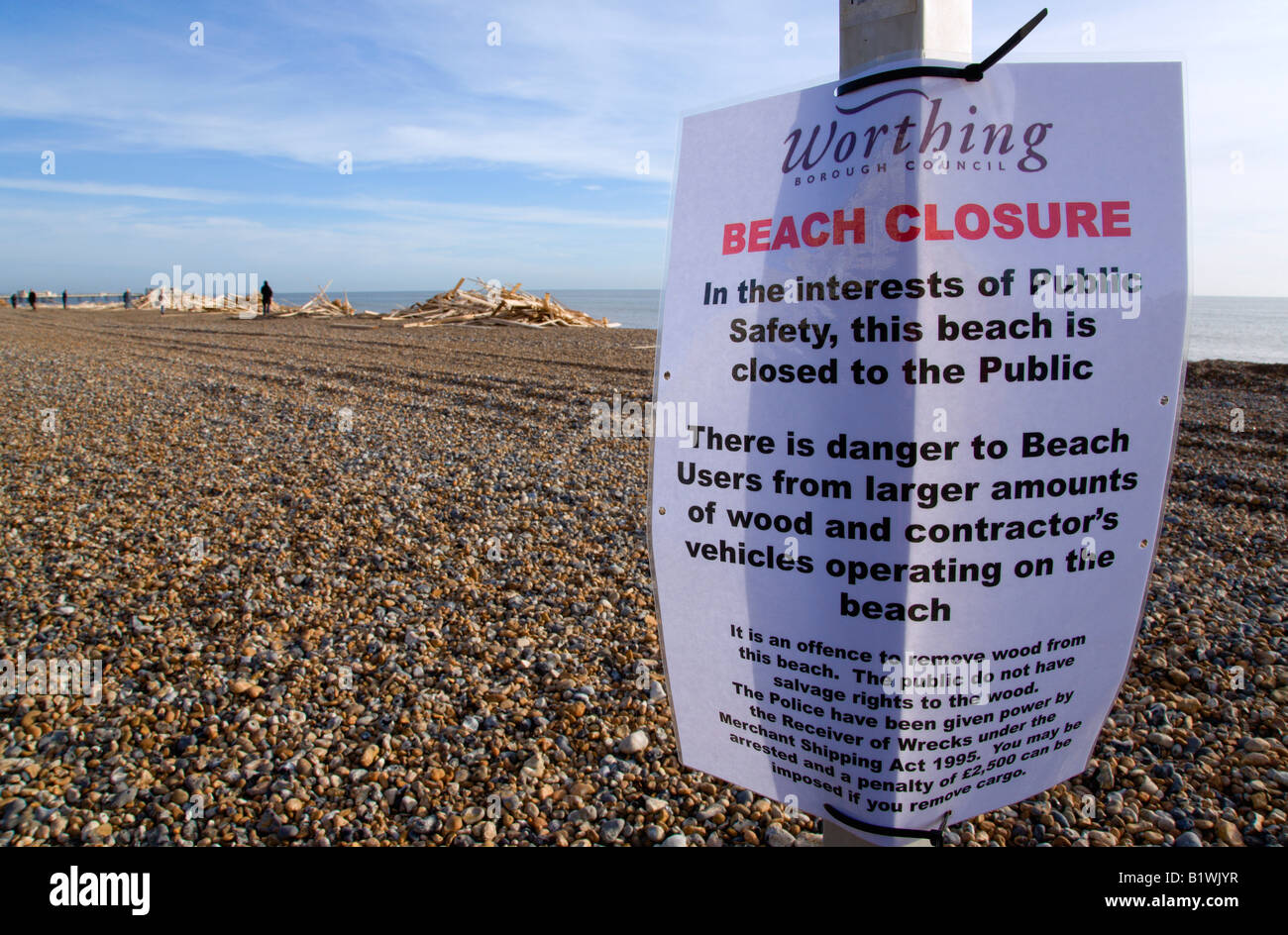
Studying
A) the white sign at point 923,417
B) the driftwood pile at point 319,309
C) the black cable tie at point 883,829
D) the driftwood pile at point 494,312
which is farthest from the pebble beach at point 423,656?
the driftwood pile at point 319,309

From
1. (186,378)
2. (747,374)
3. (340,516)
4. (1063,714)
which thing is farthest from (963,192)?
(186,378)

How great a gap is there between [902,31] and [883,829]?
5.59 ft

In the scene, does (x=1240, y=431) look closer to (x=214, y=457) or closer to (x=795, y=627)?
(x=795, y=627)

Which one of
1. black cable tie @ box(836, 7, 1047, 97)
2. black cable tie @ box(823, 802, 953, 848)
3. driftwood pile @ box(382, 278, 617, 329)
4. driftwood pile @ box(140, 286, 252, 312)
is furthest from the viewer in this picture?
driftwood pile @ box(140, 286, 252, 312)

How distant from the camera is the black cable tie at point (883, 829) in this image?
5.28 ft

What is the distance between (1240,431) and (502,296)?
28808mm

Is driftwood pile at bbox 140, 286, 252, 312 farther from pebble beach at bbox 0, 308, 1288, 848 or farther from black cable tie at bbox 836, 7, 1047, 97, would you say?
black cable tie at bbox 836, 7, 1047, 97

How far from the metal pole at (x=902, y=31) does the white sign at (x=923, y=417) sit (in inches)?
4.2

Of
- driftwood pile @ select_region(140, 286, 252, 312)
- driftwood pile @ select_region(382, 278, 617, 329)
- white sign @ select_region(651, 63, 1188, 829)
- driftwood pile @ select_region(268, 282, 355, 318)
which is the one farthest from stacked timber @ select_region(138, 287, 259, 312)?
white sign @ select_region(651, 63, 1188, 829)

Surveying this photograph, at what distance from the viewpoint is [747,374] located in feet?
4.91

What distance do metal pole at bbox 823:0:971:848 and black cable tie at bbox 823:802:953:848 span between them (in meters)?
1.62

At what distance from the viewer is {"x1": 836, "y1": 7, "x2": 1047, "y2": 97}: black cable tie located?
1313 millimetres

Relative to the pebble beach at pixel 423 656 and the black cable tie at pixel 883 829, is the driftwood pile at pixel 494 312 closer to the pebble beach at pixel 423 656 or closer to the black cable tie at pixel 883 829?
the pebble beach at pixel 423 656
